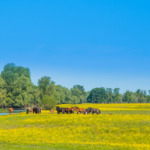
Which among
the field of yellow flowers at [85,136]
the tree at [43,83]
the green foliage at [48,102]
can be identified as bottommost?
the field of yellow flowers at [85,136]

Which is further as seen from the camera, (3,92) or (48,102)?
(3,92)

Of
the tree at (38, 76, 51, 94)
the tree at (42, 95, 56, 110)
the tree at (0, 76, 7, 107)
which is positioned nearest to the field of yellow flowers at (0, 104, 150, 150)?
the tree at (42, 95, 56, 110)

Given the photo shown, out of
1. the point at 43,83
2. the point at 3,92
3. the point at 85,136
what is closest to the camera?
the point at 85,136

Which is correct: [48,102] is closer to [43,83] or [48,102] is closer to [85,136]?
[43,83]

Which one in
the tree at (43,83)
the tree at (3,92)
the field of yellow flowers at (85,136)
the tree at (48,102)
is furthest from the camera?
the tree at (43,83)

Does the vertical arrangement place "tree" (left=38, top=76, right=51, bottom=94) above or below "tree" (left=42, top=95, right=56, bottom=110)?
above

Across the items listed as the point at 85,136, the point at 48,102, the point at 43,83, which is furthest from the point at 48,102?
the point at 85,136

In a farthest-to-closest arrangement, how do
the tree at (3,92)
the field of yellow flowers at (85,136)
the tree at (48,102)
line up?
the tree at (3,92) → the tree at (48,102) → the field of yellow flowers at (85,136)

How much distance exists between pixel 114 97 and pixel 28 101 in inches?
4755

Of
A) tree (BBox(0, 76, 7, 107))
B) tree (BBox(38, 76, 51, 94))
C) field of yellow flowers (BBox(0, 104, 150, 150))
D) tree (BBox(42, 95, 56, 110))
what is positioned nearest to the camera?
field of yellow flowers (BBox(0, 104, 150, 150))

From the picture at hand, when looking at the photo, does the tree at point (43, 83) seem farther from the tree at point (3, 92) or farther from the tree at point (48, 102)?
the tree at point (3, 92)

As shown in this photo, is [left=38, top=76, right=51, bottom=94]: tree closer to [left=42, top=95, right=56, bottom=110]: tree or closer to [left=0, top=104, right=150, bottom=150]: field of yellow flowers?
[left=42, top=95, right=56, bottom=110]: tree

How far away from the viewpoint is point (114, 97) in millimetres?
199625

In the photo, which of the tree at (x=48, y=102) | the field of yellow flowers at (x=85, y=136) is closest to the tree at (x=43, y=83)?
the tree at (x=48, y=102)
